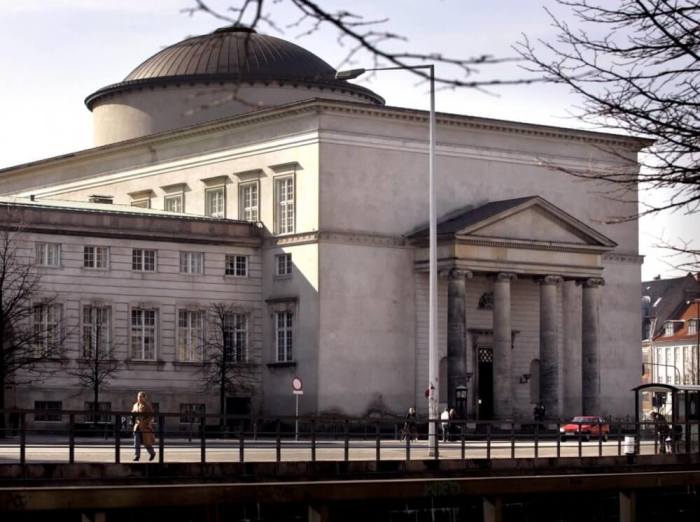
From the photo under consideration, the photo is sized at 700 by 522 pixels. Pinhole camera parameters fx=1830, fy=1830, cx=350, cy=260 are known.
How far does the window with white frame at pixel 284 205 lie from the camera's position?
9175 centimetres

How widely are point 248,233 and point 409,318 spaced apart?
914 cm

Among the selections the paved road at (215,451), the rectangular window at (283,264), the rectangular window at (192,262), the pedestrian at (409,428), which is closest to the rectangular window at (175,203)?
the rectangular window at (192,262)

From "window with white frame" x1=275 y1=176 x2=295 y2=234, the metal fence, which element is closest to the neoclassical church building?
"window with white frame" x1=275 y1=176 x2=295 y2=234

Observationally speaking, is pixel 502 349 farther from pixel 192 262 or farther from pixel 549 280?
pixel 192 262

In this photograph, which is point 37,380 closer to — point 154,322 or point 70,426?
point 154,322

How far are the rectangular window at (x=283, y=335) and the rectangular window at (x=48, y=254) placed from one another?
12204 millimetres

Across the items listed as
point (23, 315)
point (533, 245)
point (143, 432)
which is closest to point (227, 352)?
point (23, 315)

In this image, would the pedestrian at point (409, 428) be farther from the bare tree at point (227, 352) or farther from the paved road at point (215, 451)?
the bare tree at point (227, 352)

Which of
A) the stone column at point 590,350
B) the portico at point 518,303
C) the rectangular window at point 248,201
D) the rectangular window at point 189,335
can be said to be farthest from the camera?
the stone column at point 590,350

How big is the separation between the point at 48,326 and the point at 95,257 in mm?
4606

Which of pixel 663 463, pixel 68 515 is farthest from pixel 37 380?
pixel 68 515

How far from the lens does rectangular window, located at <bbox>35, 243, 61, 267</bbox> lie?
8419 cm

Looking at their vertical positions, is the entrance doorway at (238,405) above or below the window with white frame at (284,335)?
below

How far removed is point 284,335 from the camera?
9094cm
